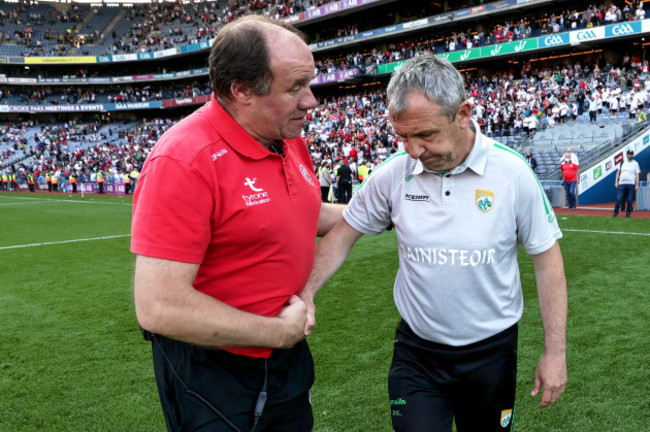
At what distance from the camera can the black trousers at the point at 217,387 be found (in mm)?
1760

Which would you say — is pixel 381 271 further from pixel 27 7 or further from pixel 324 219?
pixel 27 7

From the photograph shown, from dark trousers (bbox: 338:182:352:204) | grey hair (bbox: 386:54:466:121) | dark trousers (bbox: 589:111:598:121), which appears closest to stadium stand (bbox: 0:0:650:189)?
dark trousers (bbox: 589:111:598:121)

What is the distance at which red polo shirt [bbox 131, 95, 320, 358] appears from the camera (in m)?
1.49

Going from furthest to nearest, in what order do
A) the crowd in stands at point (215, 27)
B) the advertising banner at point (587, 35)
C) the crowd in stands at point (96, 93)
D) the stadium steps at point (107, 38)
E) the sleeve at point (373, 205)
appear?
the stadium steps at point (107, 38) → the crowd in stands at point (96, 93) → the crowd in stands at point (215, 27) → the advertising banner at point (587, 35) → the sleeve at point (373, 205)

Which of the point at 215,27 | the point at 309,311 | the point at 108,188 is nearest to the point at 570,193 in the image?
the point at 309,311

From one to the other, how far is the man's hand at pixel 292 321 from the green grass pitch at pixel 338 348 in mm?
2257

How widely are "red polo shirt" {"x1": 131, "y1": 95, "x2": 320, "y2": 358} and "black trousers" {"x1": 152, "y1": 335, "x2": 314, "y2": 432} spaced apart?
0.23 feet

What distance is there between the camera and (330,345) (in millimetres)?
5387

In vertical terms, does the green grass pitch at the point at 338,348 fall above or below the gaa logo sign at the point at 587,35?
below

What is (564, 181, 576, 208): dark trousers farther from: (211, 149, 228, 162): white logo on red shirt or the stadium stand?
(211, 149, 228, 162): white logo on red shirt

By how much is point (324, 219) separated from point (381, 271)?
6315 mm

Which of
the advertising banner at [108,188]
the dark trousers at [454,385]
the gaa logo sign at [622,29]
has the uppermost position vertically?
the gaa logo sign at [622,29]

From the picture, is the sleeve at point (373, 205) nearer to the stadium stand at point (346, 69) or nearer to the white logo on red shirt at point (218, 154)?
the white logo on red shirt at point (218, 154)

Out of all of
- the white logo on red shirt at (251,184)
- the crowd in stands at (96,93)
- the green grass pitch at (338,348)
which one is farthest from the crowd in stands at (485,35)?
the white logo on red shirt at (251,184)
